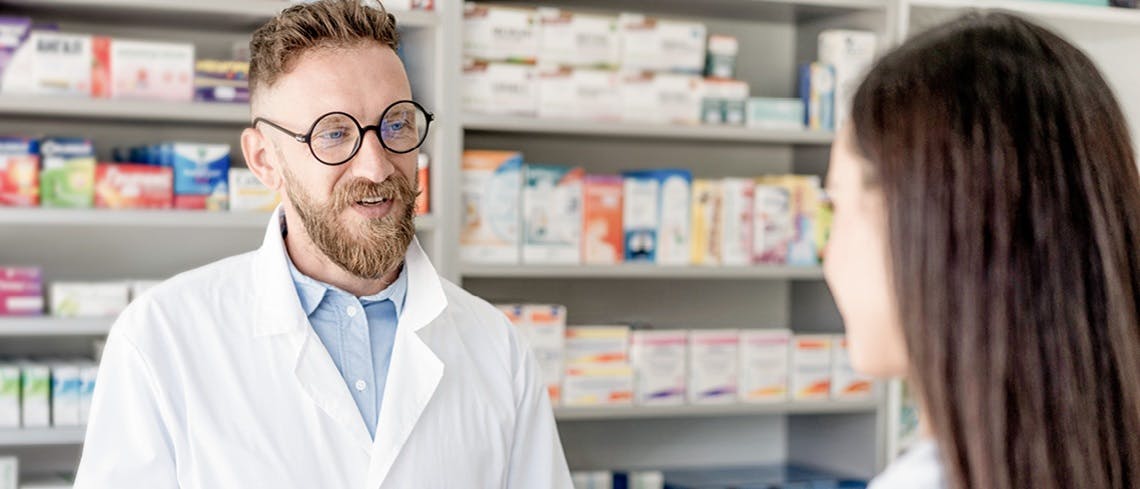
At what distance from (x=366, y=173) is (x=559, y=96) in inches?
56.0

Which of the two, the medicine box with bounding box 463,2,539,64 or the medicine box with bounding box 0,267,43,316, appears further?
the medicine box with bounding box 463,2,539,64

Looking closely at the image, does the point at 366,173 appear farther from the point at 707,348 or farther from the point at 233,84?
the point at 707,348

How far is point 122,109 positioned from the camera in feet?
9.42

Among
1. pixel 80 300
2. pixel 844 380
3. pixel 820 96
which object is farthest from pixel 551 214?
pixel 80 300

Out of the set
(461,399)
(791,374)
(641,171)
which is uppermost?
(641,171)

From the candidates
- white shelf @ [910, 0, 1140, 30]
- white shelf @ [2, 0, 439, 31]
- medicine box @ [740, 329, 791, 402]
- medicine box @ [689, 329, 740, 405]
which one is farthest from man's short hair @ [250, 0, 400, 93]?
white shelf @ [910, 0, 1140, 30]

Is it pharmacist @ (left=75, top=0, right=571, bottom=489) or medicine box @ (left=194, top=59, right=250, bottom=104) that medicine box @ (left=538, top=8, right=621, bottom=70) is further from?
pharmacist @ (left=75, top=0, right=571, bottom=489)

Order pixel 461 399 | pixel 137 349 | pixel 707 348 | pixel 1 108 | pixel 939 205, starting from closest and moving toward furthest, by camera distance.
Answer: pixel 939 205 < pixel 137 349 < pixel 461 399 < pixel 1 108 < pixel 707 348

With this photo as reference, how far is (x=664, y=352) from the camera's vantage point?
3.39 meters

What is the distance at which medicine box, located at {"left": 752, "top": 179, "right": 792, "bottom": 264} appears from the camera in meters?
3.47

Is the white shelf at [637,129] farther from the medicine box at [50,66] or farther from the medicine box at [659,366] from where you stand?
the medicine box at [50,66]

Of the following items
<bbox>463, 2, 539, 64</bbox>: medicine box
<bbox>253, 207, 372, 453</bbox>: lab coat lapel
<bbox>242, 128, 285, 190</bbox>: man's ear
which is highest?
<bbox>463, 2, 539, 64</bbox>: medicine box

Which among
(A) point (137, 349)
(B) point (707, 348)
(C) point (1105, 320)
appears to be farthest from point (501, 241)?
(C) point (1105, 320)

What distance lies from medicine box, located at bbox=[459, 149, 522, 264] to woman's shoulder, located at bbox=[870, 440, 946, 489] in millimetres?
2353
